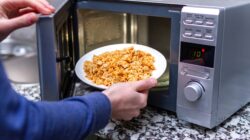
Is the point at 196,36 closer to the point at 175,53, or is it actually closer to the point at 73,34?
the point at 175,53

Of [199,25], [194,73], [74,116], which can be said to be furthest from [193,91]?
[74,116]

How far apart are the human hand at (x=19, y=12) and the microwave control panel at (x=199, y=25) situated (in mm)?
278

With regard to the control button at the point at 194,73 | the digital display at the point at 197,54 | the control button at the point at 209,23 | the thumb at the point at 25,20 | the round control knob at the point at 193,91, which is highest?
the thumb at the point at 25,20

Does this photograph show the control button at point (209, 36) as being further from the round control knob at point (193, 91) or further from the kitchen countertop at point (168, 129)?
the kitchen countertop at point (168, 129)

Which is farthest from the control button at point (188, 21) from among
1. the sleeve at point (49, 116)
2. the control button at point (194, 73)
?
the sleeve at point (49, 116)

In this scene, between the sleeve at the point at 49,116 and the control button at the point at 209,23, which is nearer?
the sleeve at the point at 49,116

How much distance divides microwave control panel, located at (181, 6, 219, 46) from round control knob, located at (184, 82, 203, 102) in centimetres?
9

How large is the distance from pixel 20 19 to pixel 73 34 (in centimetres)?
34

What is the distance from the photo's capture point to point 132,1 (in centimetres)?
76

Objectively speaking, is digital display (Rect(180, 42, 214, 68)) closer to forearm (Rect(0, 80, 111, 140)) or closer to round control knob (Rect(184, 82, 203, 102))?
round control knob (Rect(184, 82, 203, 102))

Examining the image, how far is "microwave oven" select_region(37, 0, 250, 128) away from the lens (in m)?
0.62

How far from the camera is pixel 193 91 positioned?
67 cm

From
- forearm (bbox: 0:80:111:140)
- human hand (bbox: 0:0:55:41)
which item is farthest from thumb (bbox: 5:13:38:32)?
forearm (bbox: 0:80:111:140)

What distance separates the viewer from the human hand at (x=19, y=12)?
0.58 meters
